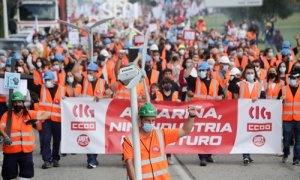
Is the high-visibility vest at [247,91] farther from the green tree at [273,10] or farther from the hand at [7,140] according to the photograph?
the green tree at [273,10]

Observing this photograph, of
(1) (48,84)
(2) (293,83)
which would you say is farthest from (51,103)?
(2) (293,83)

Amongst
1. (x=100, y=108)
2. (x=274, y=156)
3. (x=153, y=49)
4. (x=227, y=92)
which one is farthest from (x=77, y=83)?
(x=153, y=49)

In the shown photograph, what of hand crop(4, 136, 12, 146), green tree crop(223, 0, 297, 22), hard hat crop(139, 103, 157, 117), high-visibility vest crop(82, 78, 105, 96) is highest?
green tree crop(223, 0, 297, 22)

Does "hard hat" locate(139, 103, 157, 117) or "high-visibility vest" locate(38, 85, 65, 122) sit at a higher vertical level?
"hard hat" locate(139, 103, 157, 117)

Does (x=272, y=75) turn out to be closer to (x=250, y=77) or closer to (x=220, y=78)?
(x=250, y=77)

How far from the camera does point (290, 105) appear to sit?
13828mm

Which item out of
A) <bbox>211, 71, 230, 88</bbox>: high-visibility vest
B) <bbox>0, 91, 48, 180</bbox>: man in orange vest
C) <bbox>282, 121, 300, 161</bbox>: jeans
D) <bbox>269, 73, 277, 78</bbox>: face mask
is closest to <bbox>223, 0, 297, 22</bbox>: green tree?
<bbox>211, 71, 230, 88</bbox>: high-visibility vest

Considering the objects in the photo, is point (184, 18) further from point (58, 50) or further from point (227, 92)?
point (227, 92)

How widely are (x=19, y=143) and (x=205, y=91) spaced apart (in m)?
4.31

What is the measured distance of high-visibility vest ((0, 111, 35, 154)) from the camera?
1117cm

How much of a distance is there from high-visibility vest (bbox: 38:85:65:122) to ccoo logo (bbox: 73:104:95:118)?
12.7 inches

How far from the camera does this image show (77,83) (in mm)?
15258

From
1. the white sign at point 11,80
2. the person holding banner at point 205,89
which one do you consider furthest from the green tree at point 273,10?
the white sign at point 11,80

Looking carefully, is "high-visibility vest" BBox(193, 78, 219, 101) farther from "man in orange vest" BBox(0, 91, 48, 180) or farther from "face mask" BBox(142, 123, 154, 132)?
"face mask" BBox(142, 123, 154, 132)
